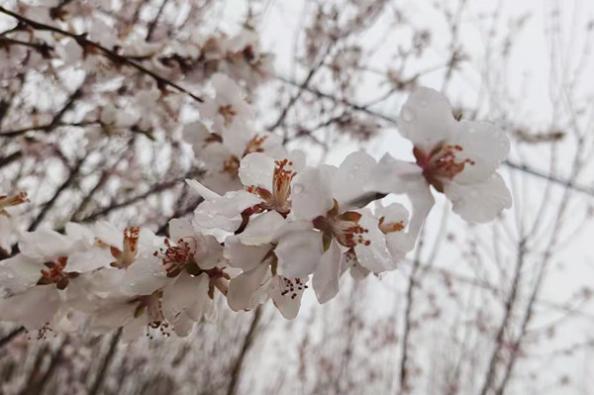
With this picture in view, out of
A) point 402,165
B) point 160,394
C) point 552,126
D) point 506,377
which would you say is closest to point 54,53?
point 402,165

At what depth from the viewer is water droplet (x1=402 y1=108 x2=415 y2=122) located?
73cm

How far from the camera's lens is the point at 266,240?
715 millimetres

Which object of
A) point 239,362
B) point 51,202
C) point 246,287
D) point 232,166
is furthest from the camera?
point 239,362

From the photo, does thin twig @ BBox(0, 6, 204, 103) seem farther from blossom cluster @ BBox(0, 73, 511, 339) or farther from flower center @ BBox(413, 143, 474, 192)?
flower center @ BBox(413, 143, 474, 192)

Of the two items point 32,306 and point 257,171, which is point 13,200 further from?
point 257,171

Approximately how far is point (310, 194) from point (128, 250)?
340 millimetres

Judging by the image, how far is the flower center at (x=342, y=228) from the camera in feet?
2.38

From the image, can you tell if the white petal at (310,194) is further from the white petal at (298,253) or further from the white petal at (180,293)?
the white petal at (180,293)

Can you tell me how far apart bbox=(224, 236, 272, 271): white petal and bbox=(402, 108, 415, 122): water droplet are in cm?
24

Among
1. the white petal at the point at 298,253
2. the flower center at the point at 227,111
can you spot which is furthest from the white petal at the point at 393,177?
the flower center at the point at 227,111

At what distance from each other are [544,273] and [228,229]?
3.51 m

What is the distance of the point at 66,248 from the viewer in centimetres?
91

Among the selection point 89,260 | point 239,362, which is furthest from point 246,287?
point 239,362

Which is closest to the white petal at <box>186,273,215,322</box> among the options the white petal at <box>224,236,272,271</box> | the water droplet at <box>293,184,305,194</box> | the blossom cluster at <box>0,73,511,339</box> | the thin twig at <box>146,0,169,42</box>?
the blossom cluster at <box>0,73,511,339</box>
